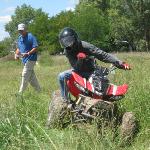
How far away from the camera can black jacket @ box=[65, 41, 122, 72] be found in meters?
8.41

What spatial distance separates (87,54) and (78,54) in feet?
1.02

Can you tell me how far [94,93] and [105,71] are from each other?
420 millimetres

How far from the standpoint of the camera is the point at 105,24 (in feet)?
270

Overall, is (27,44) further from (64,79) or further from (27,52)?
(64,79)

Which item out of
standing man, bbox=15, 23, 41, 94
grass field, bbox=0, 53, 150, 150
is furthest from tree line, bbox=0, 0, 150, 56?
grass field, bbox=0, 53, 150, 150

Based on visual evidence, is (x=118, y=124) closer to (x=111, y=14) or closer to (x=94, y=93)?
(x=94, y=93)

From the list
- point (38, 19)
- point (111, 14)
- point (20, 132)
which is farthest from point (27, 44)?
Answer: point (38, 19)

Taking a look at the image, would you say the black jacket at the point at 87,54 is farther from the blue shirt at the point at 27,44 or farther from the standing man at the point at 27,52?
the blue shirt at the point at 27,44

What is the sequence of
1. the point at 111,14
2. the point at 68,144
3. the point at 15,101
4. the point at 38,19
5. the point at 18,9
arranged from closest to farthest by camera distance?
1. the point at 68,144
2. the point at 15,101
3. the point at 111,14
4. the point at 38,19
5. the point at 18,9

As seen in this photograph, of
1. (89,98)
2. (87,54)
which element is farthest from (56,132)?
(87,54)

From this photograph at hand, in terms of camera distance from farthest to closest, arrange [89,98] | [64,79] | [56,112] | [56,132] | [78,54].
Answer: [64,79], [78,54], [56,112], [89,98], [56,132]

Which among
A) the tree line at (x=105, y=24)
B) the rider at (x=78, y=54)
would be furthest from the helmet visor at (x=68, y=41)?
the tree line at (x=105, y=24)

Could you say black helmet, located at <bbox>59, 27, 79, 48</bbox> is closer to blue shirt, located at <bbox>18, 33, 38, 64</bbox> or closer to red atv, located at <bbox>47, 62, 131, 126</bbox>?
red atv, located at <bbox>47, 62, 131, 126</bbox>

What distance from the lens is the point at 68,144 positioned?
625 cm
